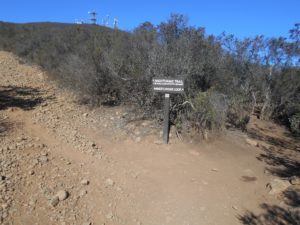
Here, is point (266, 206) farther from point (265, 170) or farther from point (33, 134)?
point (33, 134)

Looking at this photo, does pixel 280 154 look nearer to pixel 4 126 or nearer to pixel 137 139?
pixel 137 139

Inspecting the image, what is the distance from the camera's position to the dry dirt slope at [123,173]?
376 cm

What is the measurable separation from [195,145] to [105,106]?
119 inches

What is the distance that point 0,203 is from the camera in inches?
140

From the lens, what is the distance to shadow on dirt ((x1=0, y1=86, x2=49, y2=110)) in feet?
23.2

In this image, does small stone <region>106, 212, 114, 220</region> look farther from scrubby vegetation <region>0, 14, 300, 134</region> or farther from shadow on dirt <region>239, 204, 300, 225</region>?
scrubby vegetation <region>0, 14, 300, 134</region>

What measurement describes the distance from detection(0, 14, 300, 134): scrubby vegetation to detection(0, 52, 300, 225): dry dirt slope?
684mm

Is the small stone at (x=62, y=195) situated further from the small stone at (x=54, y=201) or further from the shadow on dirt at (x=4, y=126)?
the shadow on dirt at (x=4, y=126)

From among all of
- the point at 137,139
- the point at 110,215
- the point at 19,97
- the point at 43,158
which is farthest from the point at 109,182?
the point at 19,97

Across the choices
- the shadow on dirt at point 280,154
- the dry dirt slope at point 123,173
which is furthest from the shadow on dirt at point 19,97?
the shadow on dirt at point 280,154

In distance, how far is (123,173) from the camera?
15.8 ft

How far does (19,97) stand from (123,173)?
4.64m

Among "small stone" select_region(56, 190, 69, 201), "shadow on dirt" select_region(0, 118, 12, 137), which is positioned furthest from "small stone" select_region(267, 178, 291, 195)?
"shadow on dirt" select_region(0, 118, 12, 137)

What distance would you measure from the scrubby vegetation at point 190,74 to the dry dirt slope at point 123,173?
26.9 inches
